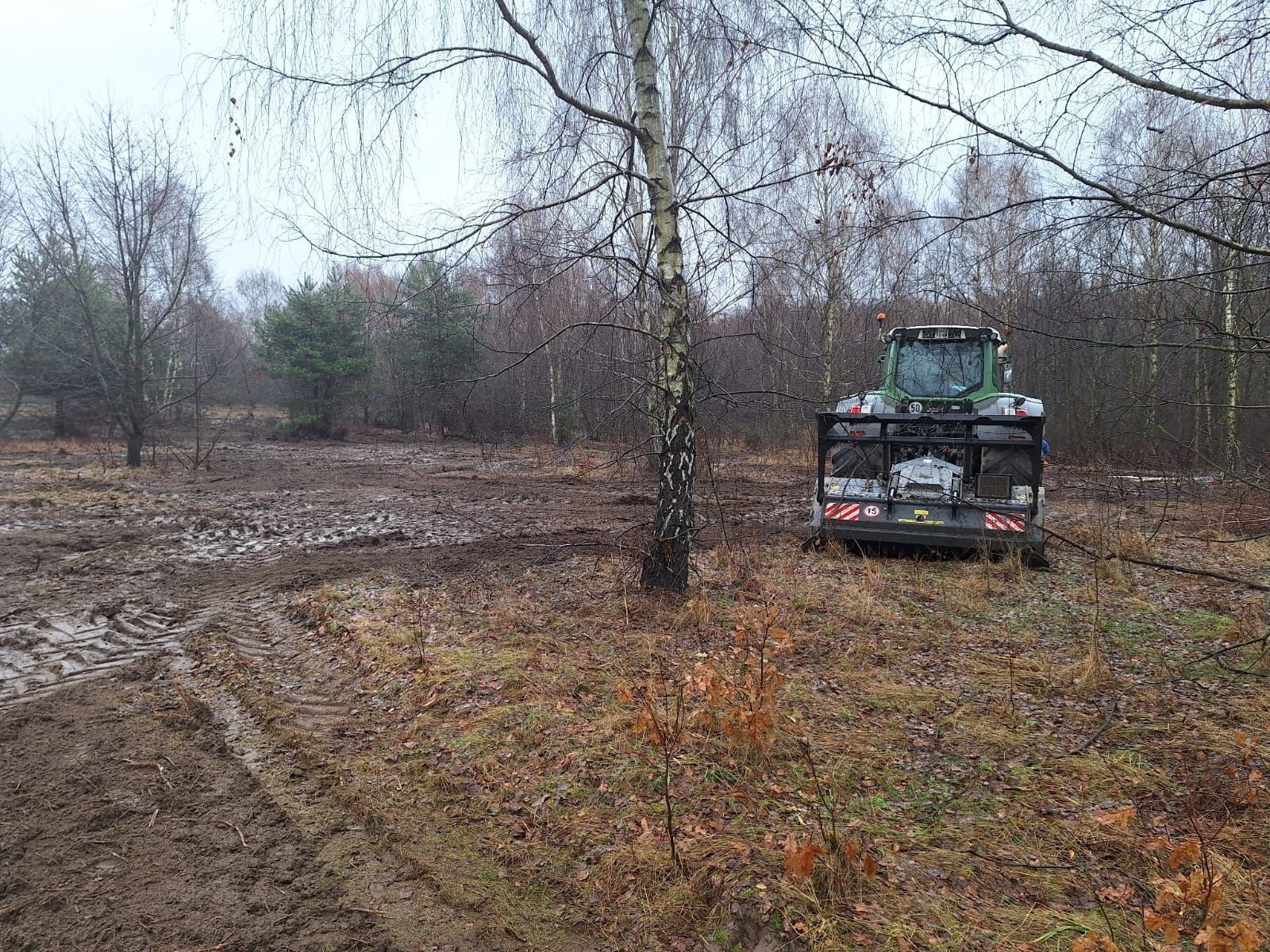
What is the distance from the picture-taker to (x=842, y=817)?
10.6 feet

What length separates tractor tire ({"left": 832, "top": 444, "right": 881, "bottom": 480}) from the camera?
9.14 meters

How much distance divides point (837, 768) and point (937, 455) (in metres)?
6.39

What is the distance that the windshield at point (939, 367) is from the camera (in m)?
9.79

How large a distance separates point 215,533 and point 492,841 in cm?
890

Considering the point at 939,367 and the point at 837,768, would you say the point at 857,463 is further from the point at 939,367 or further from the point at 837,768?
the point at 837,768

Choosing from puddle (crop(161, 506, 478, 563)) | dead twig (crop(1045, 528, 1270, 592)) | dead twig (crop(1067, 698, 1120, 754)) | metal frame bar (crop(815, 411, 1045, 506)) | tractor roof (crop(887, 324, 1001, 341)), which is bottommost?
dead twig (crop(1067, 698, 1120, 754))

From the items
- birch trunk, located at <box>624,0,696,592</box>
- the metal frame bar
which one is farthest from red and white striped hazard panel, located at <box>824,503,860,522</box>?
birch trunk, located at <box>624,0,696,592</box>

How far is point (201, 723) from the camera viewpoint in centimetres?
448

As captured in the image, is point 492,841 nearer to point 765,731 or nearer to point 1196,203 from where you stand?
point 765,731

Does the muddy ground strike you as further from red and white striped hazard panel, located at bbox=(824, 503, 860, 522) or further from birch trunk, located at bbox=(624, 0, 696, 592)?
red and white striped hazard panel, located at bbox=(824, 503, 860, 522)

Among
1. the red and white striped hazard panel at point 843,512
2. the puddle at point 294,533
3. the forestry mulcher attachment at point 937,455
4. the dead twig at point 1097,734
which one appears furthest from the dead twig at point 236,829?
the red and white striped hazard panel at point 843,512

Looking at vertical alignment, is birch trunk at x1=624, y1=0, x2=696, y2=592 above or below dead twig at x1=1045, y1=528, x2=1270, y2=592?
above

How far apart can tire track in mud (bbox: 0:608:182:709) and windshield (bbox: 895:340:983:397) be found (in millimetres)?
8936

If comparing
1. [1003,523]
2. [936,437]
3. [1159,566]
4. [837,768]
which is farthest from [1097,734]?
[936,437]
